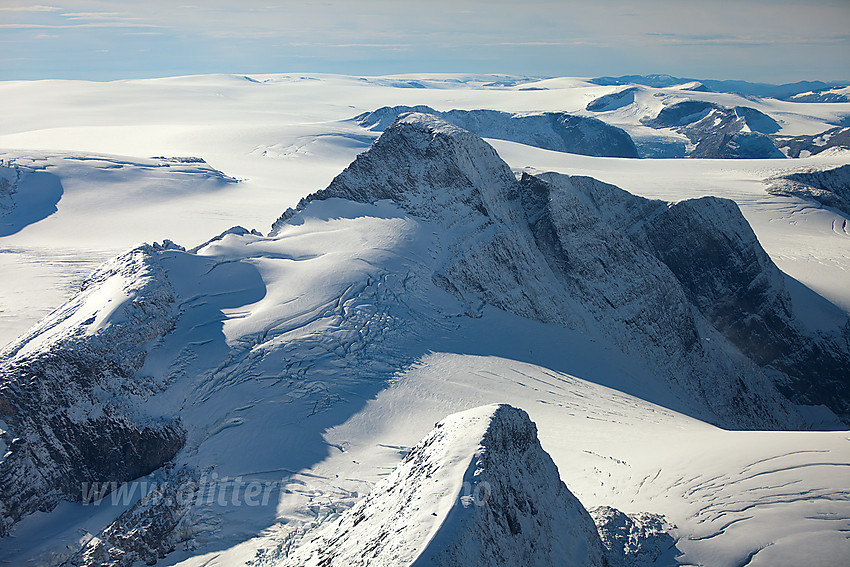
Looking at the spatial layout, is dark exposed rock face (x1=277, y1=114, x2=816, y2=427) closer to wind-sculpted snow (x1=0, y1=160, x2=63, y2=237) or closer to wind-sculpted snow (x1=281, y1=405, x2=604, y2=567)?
wind-sculpted snow (x1=281, y1=405, x2=604, y2=567)

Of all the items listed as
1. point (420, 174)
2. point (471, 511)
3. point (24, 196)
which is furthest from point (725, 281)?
point (24, 196)

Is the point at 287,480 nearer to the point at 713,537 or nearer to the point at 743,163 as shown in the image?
the point at 713,537

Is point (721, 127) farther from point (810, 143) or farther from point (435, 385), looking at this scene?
point (435, 385)

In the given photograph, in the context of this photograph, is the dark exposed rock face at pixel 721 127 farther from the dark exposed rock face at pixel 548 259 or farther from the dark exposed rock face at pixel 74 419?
the dark exposed rock face at pixel 74 419

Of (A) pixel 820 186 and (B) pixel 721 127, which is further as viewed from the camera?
(B) pixel 721 127

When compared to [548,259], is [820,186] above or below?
above

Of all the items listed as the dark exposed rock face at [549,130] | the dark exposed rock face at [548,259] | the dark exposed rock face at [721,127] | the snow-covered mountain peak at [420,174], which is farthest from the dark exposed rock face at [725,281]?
the dark exposed rock face at [549,130]

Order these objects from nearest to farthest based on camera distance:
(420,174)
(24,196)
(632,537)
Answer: (632,537) → (420,174) → (24,196)
